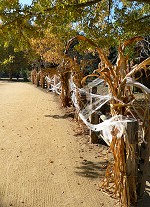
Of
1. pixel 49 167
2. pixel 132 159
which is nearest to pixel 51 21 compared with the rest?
pixel 49 167

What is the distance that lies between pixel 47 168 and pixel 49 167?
5 cm

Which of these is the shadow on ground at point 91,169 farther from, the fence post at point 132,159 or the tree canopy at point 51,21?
the tree canopy at point 51,21

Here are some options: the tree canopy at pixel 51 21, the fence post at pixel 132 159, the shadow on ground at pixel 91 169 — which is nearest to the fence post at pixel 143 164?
the fence post at pixel 132 159

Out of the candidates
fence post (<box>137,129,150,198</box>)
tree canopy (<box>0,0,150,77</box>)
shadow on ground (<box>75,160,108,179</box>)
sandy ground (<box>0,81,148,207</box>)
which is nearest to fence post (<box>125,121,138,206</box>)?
fence post (<box>137,129,150,198</box>)

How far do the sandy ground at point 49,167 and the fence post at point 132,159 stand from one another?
265 mm

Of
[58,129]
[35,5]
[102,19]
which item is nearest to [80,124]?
[58,129]

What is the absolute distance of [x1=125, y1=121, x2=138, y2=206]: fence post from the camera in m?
2.96

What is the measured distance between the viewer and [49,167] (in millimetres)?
4344

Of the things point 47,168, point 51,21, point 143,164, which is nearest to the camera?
point 143,164

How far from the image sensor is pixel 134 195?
3135 mm

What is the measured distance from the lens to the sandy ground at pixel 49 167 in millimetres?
3364

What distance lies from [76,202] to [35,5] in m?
5.16

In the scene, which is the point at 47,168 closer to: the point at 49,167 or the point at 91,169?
the point at 49,167

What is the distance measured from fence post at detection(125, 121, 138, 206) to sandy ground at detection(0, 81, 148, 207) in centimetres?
27
